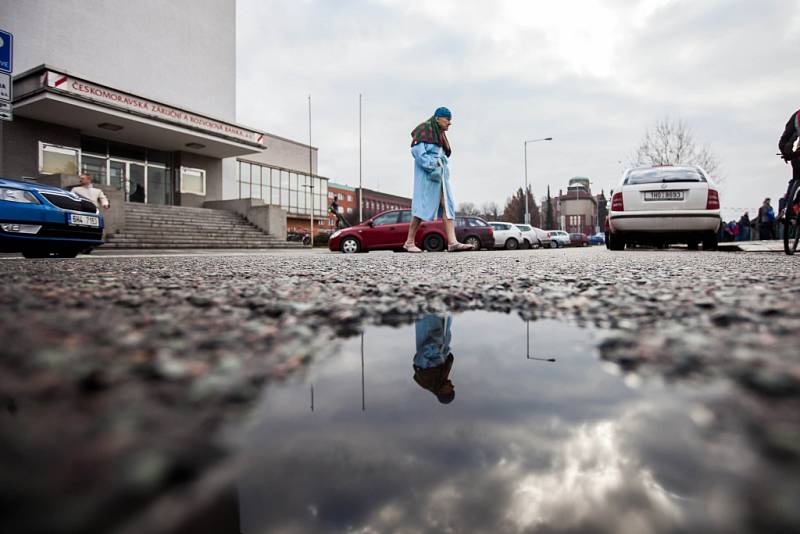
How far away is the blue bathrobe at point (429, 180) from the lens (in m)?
8.20

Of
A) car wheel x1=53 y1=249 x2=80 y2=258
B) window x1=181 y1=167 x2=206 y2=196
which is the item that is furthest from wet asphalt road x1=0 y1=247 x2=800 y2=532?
window x1=181 y1=167 x2=206 y2=196

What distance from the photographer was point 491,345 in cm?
138

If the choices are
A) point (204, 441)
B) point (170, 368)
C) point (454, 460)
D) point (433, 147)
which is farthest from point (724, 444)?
point (433, 147)

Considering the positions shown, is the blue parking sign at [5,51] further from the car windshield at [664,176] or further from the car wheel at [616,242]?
the car wheel at [616,242]

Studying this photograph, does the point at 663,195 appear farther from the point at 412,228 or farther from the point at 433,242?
the point at 433,242

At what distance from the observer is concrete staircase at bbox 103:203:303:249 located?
15.0 metres

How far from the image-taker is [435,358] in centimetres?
125

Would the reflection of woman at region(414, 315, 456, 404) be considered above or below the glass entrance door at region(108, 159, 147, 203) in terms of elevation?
below

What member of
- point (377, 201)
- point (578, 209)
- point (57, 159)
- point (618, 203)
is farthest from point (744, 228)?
point (377, 201)

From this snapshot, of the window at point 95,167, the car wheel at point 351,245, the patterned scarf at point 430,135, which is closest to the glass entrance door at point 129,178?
the window at point 95,167

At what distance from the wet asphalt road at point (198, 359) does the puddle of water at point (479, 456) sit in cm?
7

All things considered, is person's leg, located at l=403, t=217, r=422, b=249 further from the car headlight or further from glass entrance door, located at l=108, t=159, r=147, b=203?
glass entrance door, located at l=108, t=159, r=147, b=203

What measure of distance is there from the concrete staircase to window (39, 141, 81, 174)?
10.4 feet

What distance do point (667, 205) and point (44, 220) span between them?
10445mm
